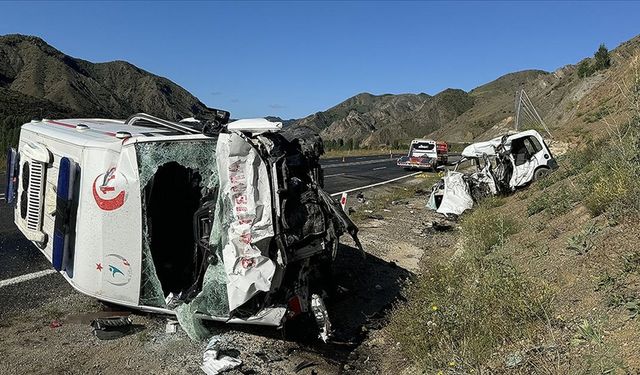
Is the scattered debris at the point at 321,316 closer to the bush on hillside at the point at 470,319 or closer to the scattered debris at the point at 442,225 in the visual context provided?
the bush on hillside at the point at 470,319

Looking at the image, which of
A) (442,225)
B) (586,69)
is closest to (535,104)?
(586,69)

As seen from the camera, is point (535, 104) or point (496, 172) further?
point (535, 104)

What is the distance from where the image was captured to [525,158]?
13883mm

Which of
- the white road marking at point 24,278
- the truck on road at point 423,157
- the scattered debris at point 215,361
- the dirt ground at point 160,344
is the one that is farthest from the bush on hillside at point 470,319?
the truck on road at point 423,157

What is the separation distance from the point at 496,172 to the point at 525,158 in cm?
114

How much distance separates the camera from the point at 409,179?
22.9 m

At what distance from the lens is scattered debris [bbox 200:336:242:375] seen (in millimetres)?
4230

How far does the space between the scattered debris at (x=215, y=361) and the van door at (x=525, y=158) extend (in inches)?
435

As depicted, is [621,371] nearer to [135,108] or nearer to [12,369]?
[12,369]

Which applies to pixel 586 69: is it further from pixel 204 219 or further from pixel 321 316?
pixel 204 219

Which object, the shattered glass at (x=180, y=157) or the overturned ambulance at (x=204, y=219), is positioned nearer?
the overturned ambulance at (x=204, y=219)

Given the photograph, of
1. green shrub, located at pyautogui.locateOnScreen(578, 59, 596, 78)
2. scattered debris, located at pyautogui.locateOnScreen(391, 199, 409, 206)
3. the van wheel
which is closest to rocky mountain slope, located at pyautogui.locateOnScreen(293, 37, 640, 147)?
green shrub, located at pyautogui.locateOnScreen(578, 59, 596, 78)

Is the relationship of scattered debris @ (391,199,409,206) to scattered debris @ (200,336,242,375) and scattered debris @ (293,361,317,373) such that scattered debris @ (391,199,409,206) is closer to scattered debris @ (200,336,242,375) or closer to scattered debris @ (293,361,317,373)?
scattered debris @ (293,361,317,373)

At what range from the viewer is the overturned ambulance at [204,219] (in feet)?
14.5
